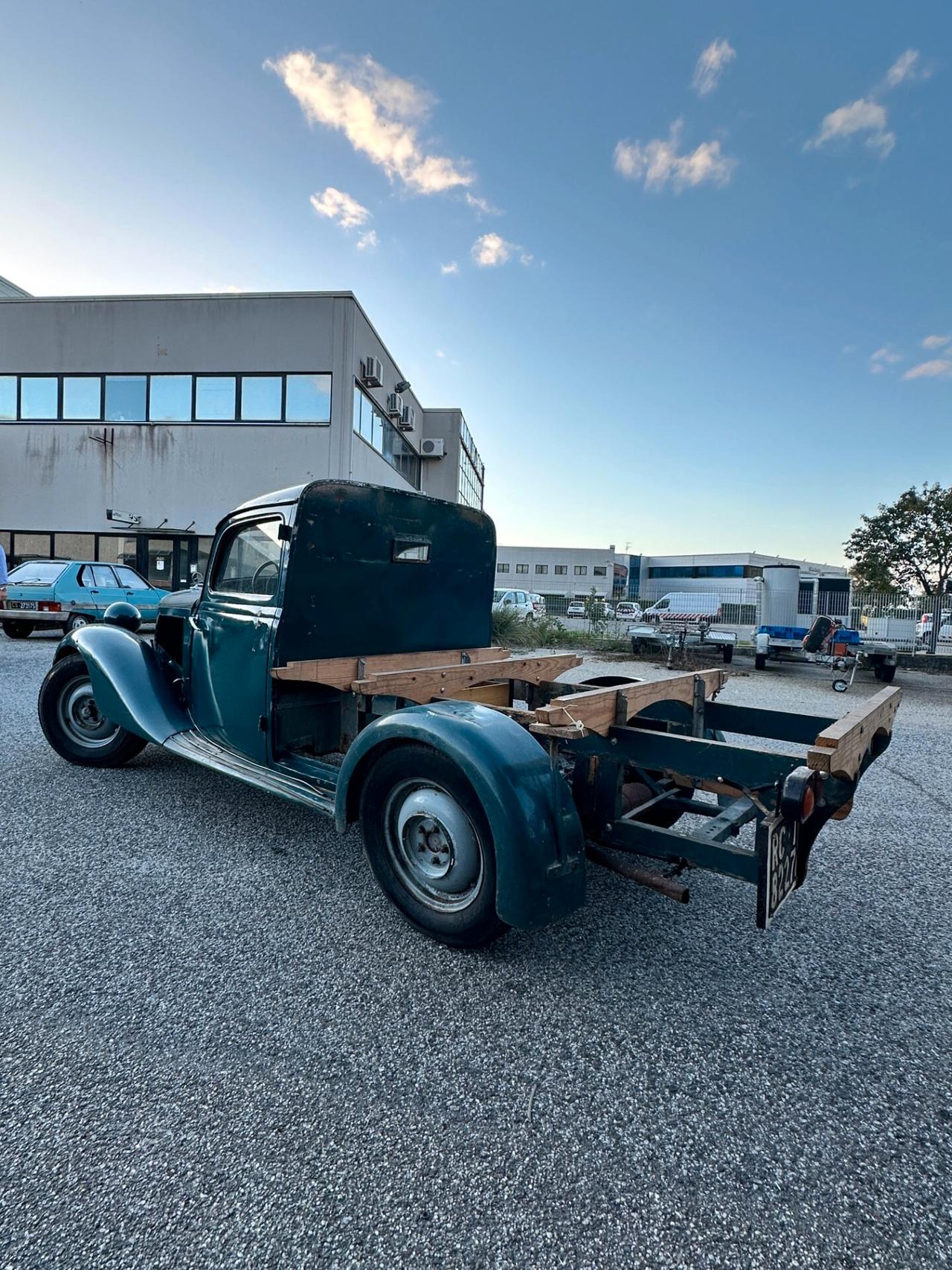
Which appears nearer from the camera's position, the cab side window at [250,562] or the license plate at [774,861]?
the license plate at [774,861]

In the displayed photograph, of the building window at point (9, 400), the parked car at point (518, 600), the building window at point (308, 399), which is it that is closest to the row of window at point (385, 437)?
the building window at point (308, 399)

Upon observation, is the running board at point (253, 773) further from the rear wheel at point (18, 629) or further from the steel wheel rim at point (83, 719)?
the rear wheel at point (18, 629)

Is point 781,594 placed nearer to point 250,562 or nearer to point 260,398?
point 250,562

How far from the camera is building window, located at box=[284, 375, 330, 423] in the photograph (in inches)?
739

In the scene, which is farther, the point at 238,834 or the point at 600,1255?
the point at 238,834

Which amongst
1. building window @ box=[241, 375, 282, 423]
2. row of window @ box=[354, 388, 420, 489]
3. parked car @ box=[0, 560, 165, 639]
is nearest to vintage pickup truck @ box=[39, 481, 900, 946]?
parked car @ box=[0, 560, 165, 639]

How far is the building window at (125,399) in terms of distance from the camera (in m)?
19.4

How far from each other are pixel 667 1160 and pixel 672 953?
1.05 meters

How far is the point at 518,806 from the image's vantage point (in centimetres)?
234

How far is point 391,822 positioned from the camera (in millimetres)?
2801

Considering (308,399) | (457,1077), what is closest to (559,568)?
(308,399)

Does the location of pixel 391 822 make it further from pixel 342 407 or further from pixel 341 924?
pixel 342 407

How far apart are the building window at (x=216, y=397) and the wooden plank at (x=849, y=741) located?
1997 centimetres

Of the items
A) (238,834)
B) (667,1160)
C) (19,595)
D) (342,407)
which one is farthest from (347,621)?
(342,407)
